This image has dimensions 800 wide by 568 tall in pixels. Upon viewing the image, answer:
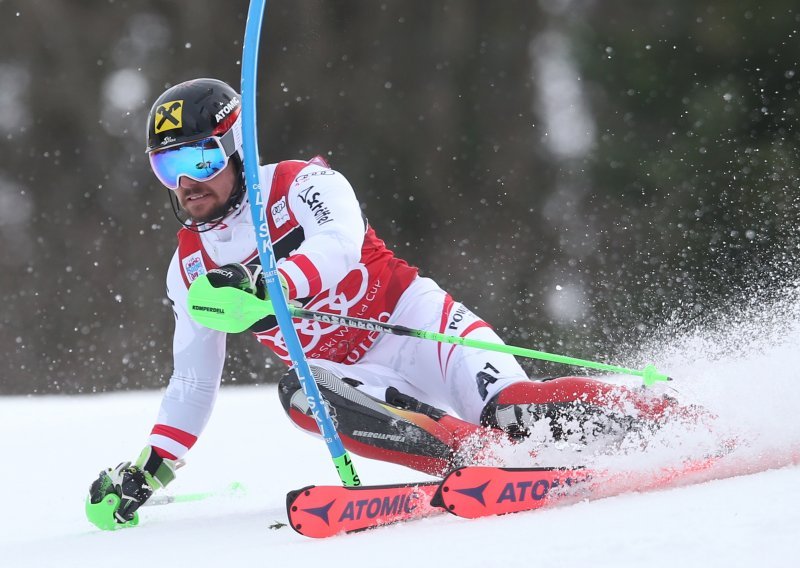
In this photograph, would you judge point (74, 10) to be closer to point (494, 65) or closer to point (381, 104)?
point (381, 104)

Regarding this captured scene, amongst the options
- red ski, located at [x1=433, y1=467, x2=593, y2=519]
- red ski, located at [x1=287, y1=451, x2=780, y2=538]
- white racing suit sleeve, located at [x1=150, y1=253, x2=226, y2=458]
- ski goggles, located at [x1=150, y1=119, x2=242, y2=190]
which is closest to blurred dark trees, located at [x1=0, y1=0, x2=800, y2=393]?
white racing suit sleeve, located at [x1=150, y1=253, x2=226, y2=458]

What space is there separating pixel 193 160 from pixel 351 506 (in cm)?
111

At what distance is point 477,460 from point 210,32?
12057mm

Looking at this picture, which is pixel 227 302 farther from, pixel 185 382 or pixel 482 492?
pixel 185 382

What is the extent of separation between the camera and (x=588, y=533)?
191cm

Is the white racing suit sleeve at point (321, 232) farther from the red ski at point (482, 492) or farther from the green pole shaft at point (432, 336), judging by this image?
the red ski at point (482, 492)

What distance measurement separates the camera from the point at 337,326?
320 cm

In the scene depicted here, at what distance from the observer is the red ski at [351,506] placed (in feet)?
7.90

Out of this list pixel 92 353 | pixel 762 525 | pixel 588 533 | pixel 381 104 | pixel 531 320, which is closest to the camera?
pixel 762 525

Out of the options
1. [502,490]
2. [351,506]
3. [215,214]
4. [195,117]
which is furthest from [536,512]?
[195,117]

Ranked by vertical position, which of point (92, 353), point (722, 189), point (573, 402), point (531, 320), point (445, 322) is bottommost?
point (573, 402)

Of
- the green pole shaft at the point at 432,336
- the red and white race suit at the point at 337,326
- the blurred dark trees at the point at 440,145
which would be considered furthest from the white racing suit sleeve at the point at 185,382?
the blurred dark trees at the point at 440,145

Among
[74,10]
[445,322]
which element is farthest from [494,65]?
[445,322]

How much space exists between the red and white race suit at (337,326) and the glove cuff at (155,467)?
0.09 feet
